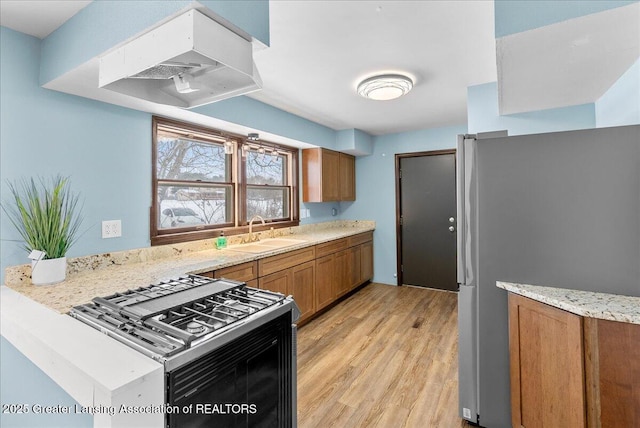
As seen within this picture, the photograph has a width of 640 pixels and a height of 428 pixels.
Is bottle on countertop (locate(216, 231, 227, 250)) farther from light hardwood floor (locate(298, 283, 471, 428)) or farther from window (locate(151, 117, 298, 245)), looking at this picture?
light hardwood floor (locate(298, 283, 471, 428))

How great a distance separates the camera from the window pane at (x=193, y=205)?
2.69 m

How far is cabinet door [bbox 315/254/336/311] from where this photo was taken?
11.6ft

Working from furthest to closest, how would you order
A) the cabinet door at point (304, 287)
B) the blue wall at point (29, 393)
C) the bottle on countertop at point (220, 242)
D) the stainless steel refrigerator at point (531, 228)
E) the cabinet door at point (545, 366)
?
the cabinet door at point (304, 287) → the bottle on countertop at point (220, 242) → the stainless steel refrigerator at point (531, 228) → the cabinet door at point (545, 366) → the blue wall at point (29, 393)

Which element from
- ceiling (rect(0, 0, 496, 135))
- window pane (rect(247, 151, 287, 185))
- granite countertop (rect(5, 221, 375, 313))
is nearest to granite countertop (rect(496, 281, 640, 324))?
ceiling (rect(0, 0, 496, 135))

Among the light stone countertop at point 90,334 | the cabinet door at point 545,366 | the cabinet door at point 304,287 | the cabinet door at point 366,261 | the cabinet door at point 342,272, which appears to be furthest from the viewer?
the cabinet door at point 366,261

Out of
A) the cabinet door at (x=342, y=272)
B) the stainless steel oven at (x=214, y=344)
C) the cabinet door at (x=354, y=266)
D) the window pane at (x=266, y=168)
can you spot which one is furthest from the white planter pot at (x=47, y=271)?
the cabinet door at (x=354, y=266)

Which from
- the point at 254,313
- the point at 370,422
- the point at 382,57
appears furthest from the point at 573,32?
the point at 370,422

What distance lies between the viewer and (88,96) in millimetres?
2027

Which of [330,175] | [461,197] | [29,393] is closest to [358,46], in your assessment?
[461,197]

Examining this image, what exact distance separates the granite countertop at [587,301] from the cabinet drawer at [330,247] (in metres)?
2.17

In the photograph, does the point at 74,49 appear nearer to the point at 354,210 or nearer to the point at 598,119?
the point at 598,119

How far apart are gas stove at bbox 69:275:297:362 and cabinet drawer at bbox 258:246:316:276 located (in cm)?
103

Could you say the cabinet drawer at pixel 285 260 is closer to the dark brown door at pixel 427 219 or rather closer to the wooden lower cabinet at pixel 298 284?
the wooden lower cabinet at pixel 298 284

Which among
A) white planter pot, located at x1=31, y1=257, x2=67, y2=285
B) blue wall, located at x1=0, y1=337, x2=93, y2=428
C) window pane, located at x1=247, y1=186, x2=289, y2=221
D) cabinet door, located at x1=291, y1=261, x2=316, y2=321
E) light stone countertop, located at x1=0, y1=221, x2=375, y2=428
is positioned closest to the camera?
light stone countertop, located at x1=0, y1=221, x2=375, y2=428
